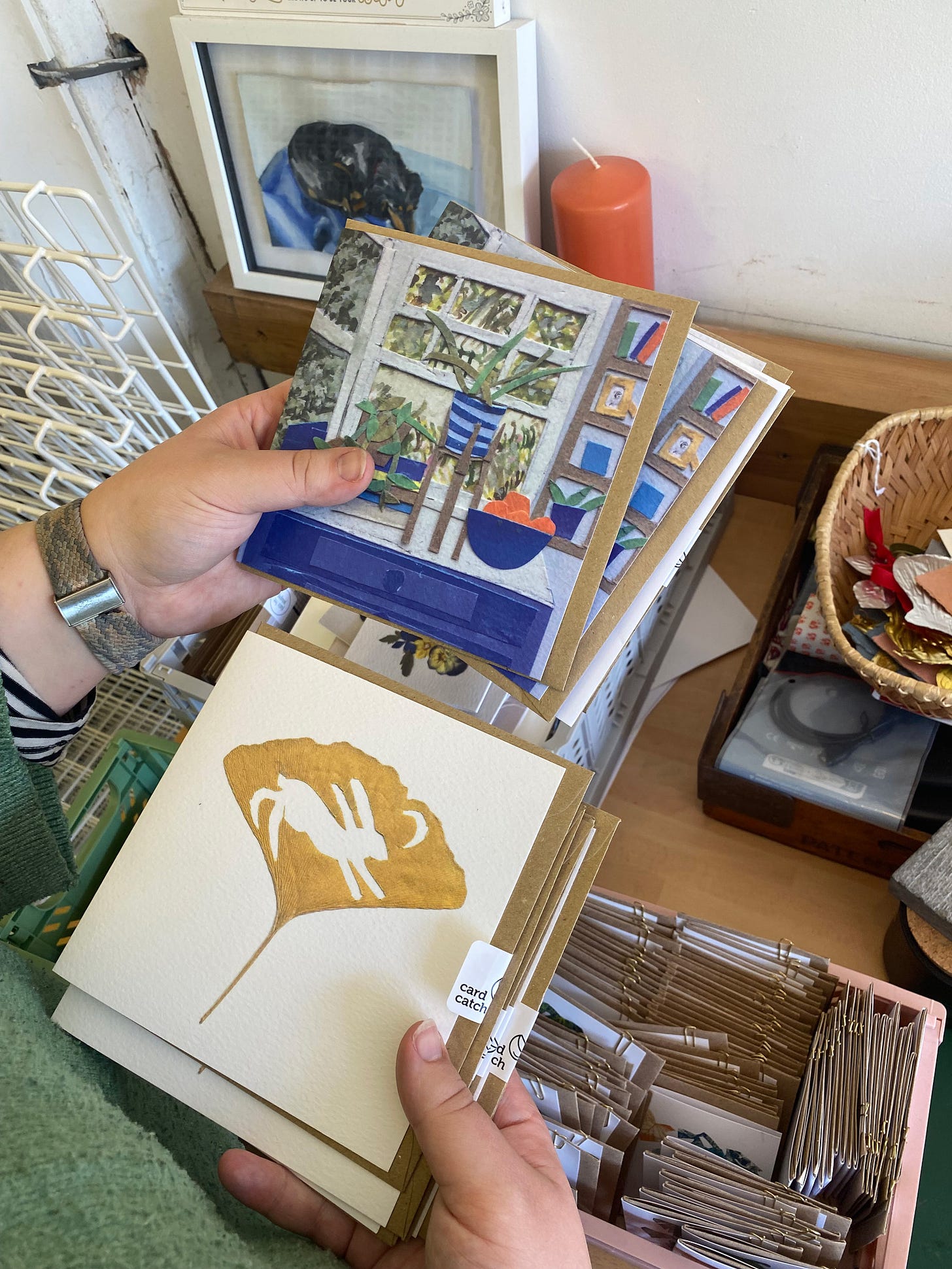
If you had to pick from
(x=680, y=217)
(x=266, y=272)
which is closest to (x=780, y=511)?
(x=680, y=217)

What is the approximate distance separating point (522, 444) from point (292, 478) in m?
0.18

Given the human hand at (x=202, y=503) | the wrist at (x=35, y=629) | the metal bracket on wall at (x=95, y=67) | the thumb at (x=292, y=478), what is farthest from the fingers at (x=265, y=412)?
the metal bracket on wall at (x=95, y=67)

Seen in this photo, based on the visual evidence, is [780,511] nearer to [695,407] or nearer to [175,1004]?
[695,407]

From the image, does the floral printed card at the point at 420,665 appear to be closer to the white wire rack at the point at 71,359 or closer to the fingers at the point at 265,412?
the fingers at the point at 265,412

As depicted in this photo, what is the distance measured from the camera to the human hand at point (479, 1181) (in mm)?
444

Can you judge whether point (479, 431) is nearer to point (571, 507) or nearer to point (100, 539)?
point (571, 507)

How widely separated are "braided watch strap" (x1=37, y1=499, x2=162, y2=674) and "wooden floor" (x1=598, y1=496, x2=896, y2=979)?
549 mm

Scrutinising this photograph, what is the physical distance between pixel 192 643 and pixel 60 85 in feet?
2.19

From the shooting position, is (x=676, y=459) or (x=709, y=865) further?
(x=709, y=865)

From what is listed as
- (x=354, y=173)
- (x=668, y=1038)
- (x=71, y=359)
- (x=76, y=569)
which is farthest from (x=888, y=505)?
(x=71, y=359)

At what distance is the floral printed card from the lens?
71cm

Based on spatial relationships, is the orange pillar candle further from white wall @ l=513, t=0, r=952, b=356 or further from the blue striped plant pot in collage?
the blue striped plant pot in collage

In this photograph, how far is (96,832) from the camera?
757 millimetres

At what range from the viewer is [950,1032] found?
83 cm
